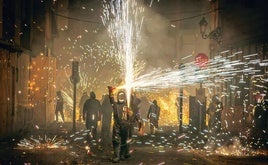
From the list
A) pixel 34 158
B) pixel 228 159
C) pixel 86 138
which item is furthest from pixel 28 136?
pixel 228 159

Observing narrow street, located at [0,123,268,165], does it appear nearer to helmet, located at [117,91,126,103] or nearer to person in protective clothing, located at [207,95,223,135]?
helmet, located at [117,91,126,103]

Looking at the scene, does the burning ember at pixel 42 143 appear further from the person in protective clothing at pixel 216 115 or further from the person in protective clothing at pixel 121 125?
the person in protective clothing at pixel 216 115

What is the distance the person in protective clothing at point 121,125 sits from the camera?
12.2m

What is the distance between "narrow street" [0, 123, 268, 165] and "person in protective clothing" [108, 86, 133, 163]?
1.12 feet

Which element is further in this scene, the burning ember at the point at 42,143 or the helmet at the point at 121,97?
the burning ember at the point at 42,143

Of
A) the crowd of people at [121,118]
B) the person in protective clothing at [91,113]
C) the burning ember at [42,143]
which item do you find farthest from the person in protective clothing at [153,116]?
the burning ember at [42,143]

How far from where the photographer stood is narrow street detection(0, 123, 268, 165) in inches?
464

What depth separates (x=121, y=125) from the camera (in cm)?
1233

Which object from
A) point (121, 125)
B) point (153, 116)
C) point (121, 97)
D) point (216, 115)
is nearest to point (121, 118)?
point (121, 125)

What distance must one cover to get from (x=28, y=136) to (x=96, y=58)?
2670cm

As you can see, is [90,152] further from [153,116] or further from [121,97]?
[153,116]

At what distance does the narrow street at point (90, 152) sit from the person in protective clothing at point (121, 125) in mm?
342

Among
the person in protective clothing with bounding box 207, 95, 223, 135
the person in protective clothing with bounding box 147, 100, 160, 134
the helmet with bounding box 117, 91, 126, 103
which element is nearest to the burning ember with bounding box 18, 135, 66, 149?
the helmet with bounding box 117, 91, 126, 103

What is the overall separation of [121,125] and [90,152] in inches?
66.1
